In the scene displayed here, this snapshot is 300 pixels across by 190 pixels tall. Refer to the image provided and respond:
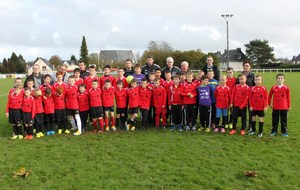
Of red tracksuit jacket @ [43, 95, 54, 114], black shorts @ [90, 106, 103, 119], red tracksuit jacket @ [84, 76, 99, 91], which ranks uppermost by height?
red tracksuit jacket @ [84, 76, 99, 91]

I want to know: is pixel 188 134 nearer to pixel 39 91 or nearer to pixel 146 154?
A: pixel 146 154

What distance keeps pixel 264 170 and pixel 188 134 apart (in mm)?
3170

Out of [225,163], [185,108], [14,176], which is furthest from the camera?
[185,108]

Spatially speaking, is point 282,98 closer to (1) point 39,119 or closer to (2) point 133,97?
(2) point 133,97

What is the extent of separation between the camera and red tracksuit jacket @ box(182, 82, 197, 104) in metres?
9.27

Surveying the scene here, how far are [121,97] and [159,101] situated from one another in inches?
50.3

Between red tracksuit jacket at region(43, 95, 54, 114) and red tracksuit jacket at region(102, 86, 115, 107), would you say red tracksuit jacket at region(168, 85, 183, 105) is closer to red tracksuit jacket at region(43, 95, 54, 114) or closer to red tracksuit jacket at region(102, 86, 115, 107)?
red tracksuit jacket at region(102, 86, 115, 107)

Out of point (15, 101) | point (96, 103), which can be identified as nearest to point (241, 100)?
point (96, 103)

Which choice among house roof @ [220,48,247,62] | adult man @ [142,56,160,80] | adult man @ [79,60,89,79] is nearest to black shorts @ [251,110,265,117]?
adult man @ [142,56,160,80]

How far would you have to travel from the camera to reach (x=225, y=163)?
625 centimetres

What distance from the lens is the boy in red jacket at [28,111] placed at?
874 cm

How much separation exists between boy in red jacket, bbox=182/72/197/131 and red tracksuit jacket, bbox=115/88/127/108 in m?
1.96

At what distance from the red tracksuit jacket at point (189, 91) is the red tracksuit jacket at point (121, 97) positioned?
196cm

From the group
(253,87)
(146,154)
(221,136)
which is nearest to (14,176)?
(146,154)
